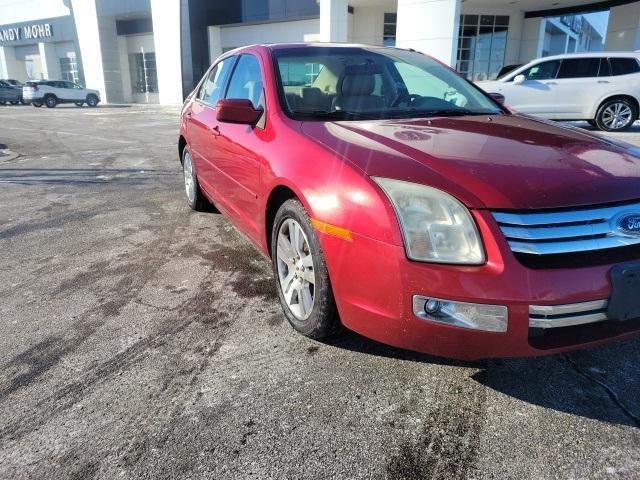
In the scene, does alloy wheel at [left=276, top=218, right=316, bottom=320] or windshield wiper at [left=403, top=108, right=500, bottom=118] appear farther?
windshield wiper at [left=403, top=108, right=500, bottom=118]

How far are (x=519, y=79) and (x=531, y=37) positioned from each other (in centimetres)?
1405

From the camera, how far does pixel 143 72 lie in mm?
34781

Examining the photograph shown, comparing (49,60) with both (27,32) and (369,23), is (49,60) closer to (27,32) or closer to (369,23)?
(27,32)

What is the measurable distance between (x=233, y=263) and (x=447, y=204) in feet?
7.67

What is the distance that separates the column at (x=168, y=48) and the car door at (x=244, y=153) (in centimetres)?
2828

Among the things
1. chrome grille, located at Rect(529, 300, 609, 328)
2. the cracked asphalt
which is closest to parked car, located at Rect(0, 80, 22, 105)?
the cracked asphalt

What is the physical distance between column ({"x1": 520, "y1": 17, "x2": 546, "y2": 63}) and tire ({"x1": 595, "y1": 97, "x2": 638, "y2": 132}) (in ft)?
41.4

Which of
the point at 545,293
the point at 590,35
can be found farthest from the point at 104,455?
the point at 590,35

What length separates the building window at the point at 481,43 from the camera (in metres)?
22.2

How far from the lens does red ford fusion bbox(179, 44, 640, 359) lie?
1.93 meters

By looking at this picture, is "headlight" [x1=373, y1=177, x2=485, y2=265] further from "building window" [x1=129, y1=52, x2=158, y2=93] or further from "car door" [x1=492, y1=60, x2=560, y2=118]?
"building window" [x1=129, y1=52, x2=158, y2=93]

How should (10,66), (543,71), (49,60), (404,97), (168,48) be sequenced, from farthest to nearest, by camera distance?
(10,66)
(49,60)
(168,48)
(543,71)
(404,97)

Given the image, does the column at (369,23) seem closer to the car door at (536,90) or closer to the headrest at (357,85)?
the car door at (536,90)

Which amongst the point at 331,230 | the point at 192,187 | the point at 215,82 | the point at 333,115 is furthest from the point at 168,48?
the point at 331,230
